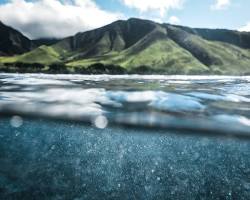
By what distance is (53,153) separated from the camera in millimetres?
18422

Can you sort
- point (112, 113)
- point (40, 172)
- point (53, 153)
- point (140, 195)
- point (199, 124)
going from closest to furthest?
point (140, 195), point (40, 172), point (53, 153), point (199, 124), point (112, 113)

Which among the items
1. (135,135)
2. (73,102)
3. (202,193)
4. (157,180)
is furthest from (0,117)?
(202,193)

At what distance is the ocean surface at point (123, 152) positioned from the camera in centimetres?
1494

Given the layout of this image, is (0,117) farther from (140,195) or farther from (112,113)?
(140,195)

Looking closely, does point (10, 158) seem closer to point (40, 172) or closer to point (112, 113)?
point (40, 172)

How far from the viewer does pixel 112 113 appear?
2723 centimetres

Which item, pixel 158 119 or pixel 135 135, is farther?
pixel 158 119

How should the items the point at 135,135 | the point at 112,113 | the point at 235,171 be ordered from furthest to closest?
the point at 112,113
the point at 135,135
the point at 235,171

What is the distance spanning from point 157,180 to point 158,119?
9.74 m

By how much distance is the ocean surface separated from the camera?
49.0 feet

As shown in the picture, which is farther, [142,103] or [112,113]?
[142,103]

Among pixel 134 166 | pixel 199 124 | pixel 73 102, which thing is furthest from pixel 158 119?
pixel 73 102

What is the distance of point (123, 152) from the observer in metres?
19.4

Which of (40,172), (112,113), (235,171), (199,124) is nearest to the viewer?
(40,172)
